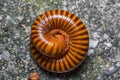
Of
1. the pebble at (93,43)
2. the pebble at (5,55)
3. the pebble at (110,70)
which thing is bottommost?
the pebble at (110,70)

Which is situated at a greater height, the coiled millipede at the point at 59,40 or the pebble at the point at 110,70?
the coiled millipede at the point at 59,40

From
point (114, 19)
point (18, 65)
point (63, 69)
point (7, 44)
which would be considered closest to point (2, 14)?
point (7, 44)

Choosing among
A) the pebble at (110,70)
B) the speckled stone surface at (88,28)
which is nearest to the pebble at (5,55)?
the speckled stone surface at (88,28)

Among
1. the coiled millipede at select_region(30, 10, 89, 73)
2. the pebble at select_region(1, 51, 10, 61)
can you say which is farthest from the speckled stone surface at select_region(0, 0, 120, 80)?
the coiled millipede at select_region(30, 10, 89, 73)

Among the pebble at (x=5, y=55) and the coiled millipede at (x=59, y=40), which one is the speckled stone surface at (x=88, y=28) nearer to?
the pebble at (x=5, y=55)

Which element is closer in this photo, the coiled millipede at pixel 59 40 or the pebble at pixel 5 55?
the coiled millipede at pixel 59 40
